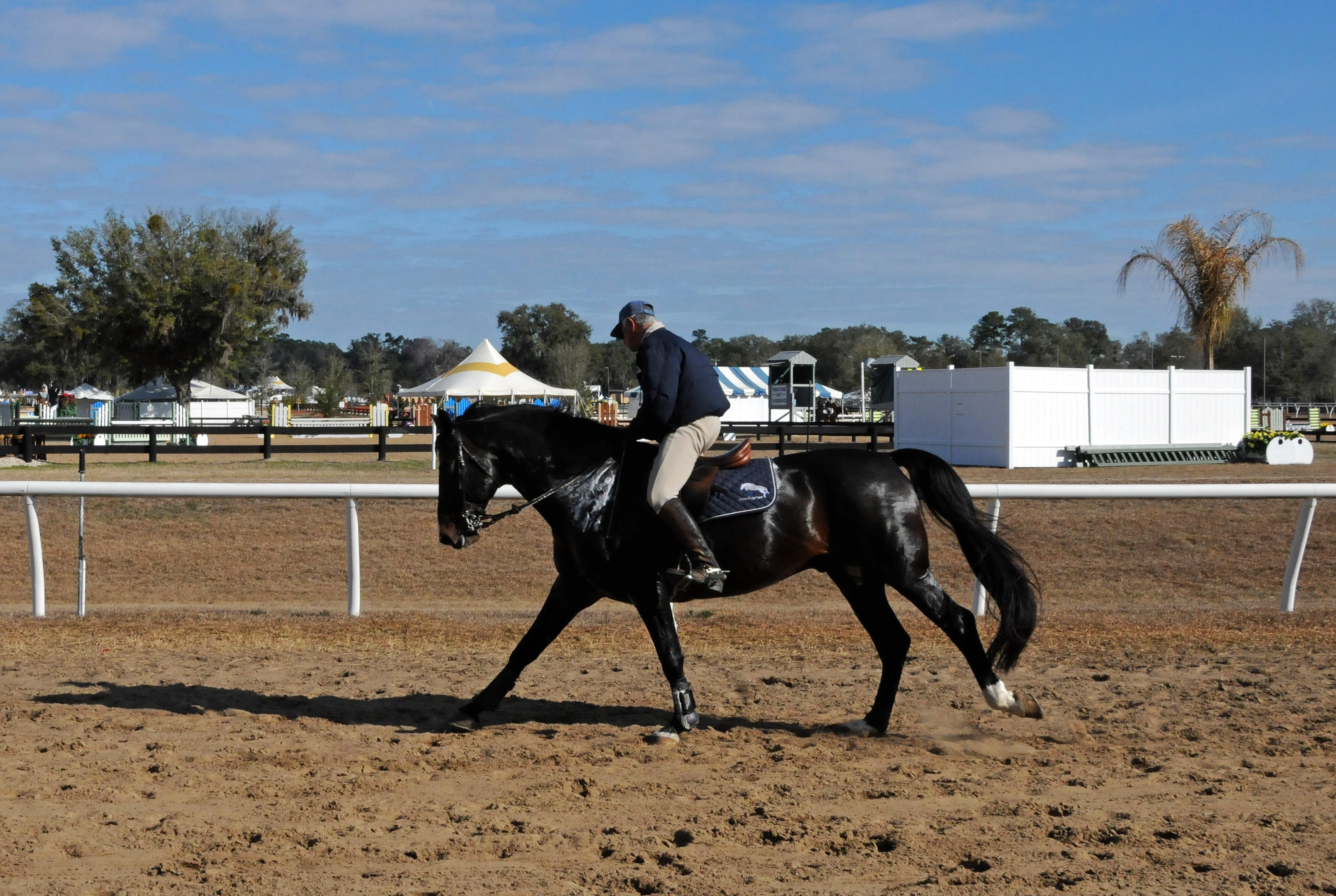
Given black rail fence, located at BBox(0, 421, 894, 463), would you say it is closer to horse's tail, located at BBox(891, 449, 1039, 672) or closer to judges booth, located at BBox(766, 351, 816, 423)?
judges booth, located at BBox(766, 351, 816, 423)

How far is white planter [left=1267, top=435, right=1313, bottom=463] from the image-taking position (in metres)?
27.0

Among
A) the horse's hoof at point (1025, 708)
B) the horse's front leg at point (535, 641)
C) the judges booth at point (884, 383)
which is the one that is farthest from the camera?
the judges booth at point (884, 383)

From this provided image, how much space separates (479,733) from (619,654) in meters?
2.20

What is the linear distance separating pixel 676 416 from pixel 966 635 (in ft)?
6.12

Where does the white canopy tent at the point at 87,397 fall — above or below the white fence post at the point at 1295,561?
above

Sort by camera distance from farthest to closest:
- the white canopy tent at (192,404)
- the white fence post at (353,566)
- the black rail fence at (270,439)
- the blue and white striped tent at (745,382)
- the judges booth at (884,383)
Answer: the blue and white striped tent at (745,382), the white canopy tent at (192,404), the judges booth at (884,383), the black rail fence at (270,439), the white fence post at (353,566)

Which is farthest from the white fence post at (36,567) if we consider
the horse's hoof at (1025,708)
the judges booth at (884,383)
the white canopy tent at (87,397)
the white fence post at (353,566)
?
the white canopy tent at (87,397)

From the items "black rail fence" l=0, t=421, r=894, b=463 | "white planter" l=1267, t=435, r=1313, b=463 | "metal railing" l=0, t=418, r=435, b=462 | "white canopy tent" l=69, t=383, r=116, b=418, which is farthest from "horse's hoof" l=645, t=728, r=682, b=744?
"white canopy tent" l=69, t=383, r=116, b=418

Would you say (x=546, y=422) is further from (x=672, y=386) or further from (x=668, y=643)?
(x=668, y=643)

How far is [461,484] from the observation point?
227 inches

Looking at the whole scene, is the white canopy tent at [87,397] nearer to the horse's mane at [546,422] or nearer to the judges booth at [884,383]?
the judges booth at [884,383]

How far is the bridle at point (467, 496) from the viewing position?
226 inches

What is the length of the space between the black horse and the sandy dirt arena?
1.14ft

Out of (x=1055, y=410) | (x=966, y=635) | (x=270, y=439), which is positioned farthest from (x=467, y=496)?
(x=270, y=439)
